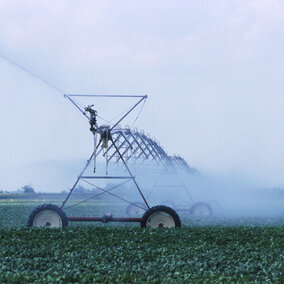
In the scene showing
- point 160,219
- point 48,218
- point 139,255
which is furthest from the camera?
point 160,219

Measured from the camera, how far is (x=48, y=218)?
16781 millimetres

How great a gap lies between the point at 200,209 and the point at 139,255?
21360 millimetres

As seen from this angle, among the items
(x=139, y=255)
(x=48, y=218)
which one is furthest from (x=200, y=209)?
(x=139, y=255)

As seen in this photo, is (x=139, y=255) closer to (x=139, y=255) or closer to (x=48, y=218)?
(x=139, y=255)

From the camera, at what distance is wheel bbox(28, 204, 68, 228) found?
1669cm

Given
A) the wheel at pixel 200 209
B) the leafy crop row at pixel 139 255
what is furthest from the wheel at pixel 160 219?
the wheel at pixel 200 209

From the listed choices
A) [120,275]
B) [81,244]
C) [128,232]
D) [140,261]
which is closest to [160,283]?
[120,275]

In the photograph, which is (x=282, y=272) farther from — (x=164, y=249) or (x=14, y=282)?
(x=14, y=282)

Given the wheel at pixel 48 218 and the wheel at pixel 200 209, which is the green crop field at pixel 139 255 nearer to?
the wheel at pixel 48 218

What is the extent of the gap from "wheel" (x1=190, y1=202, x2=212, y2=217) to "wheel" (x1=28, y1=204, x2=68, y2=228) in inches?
664

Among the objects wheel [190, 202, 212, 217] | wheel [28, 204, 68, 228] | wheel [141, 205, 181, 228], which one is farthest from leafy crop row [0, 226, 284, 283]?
wheel [190, 202, 212, 217]

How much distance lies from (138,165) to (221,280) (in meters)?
25.7

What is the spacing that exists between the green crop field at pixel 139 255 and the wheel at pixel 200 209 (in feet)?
52.3

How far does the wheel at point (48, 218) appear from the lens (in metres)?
16.7
